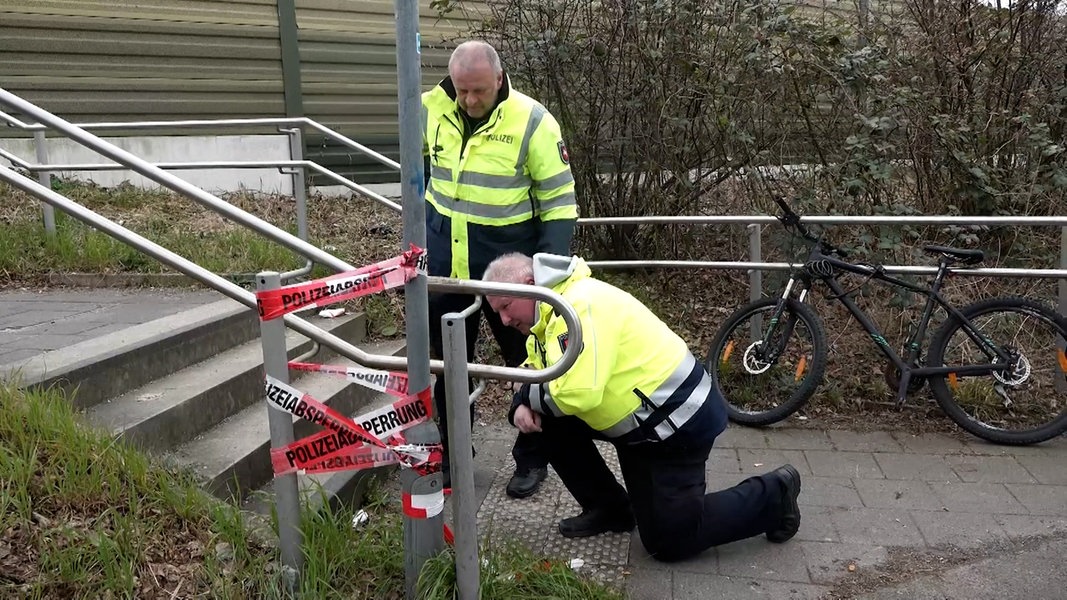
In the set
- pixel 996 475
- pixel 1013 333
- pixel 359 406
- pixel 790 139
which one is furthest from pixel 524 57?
pixel 996 475

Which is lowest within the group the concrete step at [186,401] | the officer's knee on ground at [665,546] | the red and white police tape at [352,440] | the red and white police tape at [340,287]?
the officer's knee on ground at [665,546]

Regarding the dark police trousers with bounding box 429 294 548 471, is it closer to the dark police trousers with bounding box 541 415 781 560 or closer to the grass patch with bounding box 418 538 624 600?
the dark police trousers with bounding box 541 415 781 560

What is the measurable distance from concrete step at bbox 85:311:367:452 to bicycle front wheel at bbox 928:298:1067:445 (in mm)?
3455

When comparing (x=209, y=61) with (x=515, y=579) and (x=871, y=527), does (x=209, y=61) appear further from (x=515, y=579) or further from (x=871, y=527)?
(x=871, y=527)

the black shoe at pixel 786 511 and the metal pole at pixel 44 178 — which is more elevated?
the metal pole at pixel 44 178

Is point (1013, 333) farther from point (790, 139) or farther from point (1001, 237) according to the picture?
point (790, 139)

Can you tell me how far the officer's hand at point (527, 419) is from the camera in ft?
9.57

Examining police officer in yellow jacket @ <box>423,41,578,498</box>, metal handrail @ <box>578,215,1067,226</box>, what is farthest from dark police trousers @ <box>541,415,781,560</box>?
metal handrail @ <box>578,215,1067,226</box>

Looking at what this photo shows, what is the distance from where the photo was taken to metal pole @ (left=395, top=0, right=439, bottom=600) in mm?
2129

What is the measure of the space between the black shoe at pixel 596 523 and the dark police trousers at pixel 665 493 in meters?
0.03

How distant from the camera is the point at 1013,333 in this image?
4422 millimetres

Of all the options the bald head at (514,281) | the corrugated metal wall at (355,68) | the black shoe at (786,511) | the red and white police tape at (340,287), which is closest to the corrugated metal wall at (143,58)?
the corrugated metal wall at (355,68)

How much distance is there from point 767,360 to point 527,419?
7.18 feet

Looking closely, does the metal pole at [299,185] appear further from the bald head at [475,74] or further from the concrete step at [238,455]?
the bald head at [475,74]
